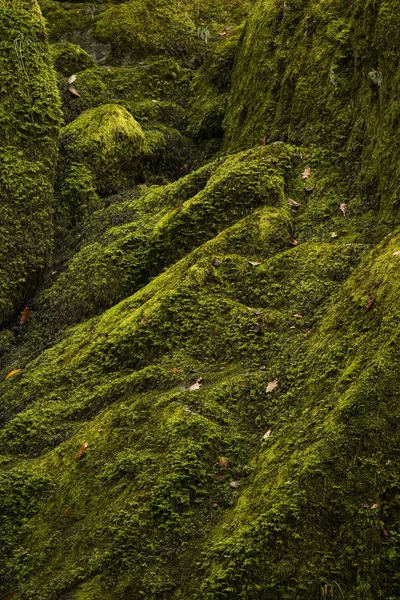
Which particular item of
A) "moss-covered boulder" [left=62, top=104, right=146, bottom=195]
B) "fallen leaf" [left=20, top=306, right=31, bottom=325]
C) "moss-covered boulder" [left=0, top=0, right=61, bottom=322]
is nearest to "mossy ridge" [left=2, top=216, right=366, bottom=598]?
"fallen leaf" [left=20, top=306, right=31, bottom=325]

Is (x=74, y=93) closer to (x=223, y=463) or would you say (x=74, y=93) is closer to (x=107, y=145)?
(x=107, y=145)

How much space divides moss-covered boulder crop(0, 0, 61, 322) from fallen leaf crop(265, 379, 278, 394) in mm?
3992

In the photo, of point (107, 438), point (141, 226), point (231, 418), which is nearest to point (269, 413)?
point (231, 418)

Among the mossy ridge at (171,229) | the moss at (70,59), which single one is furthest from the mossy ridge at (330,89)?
the moss at (70,59)

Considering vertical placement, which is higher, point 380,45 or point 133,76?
point 380,45

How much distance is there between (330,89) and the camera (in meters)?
8.23

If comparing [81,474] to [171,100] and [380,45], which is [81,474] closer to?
[380,45]

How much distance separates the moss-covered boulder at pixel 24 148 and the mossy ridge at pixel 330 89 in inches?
96.8

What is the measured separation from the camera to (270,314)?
6.31m

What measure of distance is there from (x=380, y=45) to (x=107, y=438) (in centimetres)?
447

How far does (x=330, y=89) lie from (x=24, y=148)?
3764 millimetres

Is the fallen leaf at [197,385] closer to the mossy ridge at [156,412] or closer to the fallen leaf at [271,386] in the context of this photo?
the mossy ridge at [156,412]

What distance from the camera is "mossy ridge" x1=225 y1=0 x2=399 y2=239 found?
700cm

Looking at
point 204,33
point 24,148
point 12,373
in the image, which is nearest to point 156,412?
point 12,373
